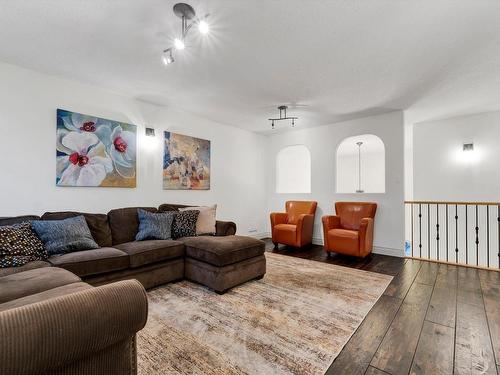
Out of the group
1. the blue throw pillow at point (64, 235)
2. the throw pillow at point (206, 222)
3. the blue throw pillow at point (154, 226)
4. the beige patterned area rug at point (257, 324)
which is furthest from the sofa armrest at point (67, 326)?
the throw pillow at point (206, 222)

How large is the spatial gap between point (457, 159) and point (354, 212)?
2.27 metres

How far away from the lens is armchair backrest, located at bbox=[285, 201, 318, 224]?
16.2 feet

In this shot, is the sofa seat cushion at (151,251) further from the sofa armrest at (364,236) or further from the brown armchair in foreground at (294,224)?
the sofa armrest at (364,236)

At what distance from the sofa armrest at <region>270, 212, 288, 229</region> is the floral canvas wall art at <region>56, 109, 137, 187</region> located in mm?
2568

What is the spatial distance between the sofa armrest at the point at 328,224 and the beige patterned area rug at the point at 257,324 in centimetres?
99

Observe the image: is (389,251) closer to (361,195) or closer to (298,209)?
(361,195)

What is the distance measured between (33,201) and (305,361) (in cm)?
315

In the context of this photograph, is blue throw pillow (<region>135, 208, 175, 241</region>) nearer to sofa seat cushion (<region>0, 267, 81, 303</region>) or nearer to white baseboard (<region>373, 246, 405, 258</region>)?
sofa seat cushion (<region>0, 267, 81, 303</region>)

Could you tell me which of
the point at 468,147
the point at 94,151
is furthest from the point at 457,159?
the point at 94,151

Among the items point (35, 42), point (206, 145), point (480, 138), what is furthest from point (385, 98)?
point (35, 42)

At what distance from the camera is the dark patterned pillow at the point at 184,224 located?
3.25 m

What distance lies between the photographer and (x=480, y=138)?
4.35 meters

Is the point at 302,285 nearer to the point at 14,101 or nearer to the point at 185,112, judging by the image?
the point at 185,112

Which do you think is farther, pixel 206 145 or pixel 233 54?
pixel 206 145
